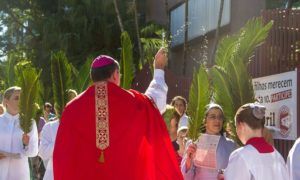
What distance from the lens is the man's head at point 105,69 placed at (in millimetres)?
5621

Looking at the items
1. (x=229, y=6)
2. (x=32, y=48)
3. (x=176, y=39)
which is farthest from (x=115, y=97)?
(x=32, y=48)

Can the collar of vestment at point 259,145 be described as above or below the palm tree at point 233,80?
below

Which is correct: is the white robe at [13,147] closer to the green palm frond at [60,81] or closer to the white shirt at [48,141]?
the white shirt at [48,141]

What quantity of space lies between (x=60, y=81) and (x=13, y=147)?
143cm

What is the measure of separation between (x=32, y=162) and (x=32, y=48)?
15.6 meters

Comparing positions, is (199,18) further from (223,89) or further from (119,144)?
(119,144)

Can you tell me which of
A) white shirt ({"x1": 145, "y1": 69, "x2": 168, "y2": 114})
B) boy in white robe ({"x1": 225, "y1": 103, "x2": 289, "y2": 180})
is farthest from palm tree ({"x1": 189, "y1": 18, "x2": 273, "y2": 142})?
boy in white robe ({"x1": 225, "y1": 103, "x2": 289, "y2": 180})

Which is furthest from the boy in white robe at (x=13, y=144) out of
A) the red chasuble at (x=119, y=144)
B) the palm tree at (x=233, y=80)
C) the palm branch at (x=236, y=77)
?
the red chasuble at (x=119, y=144)

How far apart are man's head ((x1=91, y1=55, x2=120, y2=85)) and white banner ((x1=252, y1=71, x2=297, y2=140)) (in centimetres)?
315

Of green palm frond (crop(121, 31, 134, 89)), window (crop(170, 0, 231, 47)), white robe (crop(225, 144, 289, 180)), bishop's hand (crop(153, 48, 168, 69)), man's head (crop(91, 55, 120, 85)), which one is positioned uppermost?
window (crop(170, 0, 231, 47))

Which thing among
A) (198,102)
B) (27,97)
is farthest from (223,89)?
(27,97)

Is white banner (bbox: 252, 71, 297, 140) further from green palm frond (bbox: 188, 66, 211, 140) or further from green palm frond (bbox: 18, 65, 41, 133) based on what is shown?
green palm frond (bbox: 18, 65, 41, 133)

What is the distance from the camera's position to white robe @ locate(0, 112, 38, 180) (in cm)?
833

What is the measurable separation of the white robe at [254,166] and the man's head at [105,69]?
129 centimetres
